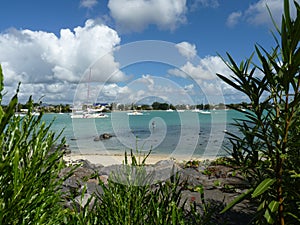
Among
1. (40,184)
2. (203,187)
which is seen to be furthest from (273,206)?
(203,187)

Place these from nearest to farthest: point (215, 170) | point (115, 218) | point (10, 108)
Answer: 1. point (10, 108)
2. point (115, 218)
3. point (215, 170)

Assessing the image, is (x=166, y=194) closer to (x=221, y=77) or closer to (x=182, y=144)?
(x=221, y=77)

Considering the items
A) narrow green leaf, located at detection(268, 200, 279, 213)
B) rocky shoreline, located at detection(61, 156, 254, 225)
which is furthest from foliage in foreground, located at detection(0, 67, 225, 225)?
narrow green leaf, located at detection(268, 200, 279, 213)

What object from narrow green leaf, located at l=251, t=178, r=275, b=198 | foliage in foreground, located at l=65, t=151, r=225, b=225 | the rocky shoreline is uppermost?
narrow green leaf, located at l=251, t=178, r=275, b=198

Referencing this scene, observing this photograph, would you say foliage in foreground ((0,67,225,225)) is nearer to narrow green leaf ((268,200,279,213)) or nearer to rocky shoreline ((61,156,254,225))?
rocky shoreline ((61,156,254,225))

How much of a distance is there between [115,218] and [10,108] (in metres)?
1.14

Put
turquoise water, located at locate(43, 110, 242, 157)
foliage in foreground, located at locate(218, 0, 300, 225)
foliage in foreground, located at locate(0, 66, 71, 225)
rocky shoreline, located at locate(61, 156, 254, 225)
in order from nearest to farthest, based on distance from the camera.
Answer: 1. foliage in foreground, located at locate(0, 66, 71, 225)
2. foliage in foreground, located at locate(218, 0, 300, 225)
3. rocky shoreline, located at locate(61, 156, 254, 225)
4. turquoise water, located at locate(43, 110, 242, 157)

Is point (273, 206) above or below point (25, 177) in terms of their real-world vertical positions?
below

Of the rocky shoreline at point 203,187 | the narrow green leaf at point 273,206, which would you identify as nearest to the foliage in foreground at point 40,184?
the rocky shoreline at point 203,187

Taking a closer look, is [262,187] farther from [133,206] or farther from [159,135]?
[159,135]

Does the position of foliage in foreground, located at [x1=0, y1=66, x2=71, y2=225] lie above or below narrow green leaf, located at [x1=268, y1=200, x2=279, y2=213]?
above

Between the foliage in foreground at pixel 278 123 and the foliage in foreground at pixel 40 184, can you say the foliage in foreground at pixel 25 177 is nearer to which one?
the foliage in foreground at pixel 40 184

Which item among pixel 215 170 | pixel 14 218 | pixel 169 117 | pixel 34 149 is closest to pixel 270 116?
pixel 34 149

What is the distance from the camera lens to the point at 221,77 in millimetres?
1603
